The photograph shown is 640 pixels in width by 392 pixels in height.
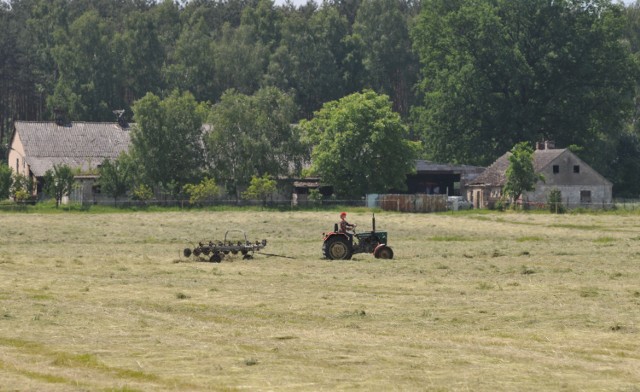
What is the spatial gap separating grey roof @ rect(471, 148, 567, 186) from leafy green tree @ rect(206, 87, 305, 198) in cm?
1684

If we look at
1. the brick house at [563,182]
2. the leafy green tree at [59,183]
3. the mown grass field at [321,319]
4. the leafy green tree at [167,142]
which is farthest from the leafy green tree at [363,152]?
the mown grass field at [321,319]

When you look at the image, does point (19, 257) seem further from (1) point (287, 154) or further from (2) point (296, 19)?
(2) point (296, 19)

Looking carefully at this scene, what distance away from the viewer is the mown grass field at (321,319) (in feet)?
67.4

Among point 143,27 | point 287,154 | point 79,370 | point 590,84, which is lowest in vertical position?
point 79,370

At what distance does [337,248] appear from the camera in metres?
46.2

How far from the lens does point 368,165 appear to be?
10694 centimetres

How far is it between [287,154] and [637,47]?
67.3m

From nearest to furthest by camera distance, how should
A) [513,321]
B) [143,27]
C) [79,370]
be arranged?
[79,370]
[513,321]
[143,27]

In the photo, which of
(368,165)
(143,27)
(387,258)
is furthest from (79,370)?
(143,27)

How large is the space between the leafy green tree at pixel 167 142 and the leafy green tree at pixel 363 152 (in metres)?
11.0

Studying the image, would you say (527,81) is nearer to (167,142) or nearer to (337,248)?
(167,142)

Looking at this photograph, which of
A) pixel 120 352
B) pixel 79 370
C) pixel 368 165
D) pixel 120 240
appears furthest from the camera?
pixel 368 165

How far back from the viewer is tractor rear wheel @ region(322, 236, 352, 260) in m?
46.1

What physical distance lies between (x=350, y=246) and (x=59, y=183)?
57.1 metres
